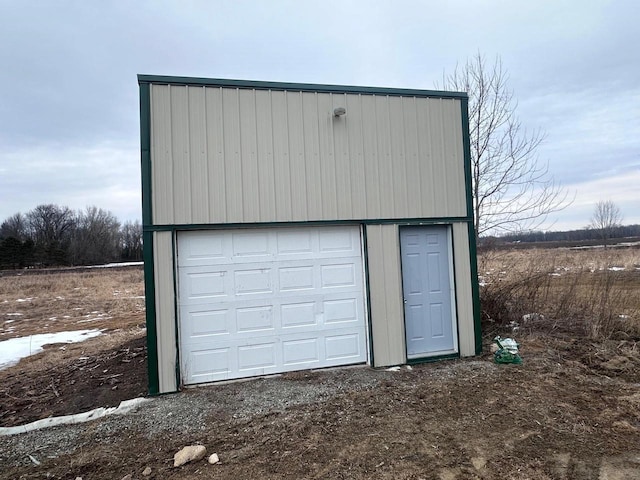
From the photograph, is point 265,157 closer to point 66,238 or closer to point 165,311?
point 165,311

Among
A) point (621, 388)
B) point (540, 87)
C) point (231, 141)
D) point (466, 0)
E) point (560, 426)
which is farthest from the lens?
point (540, 87)

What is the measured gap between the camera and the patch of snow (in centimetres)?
412

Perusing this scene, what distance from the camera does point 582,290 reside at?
8.66 meters

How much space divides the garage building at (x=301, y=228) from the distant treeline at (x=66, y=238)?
4253cm

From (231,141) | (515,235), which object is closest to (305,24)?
(231,141)

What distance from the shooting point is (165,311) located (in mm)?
4945

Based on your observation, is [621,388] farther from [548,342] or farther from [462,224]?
[462,224]

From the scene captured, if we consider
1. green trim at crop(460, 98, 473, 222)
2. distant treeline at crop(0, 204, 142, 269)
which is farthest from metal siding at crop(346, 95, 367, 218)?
distant treeline at crop(0, 204, 142, 269)

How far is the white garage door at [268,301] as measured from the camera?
5207mm

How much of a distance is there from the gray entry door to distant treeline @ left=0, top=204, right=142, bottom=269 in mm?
43905

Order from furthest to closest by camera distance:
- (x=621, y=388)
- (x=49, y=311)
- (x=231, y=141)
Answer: (x=49, y=311) < (x=231, y=141) < (x=621, y=388)

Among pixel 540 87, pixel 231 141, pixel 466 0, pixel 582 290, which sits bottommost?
pixel 582 290

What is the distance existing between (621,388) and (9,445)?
6.72 meters

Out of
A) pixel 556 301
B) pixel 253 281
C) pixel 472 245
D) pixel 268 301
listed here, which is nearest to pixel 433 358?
pixel 472 245
